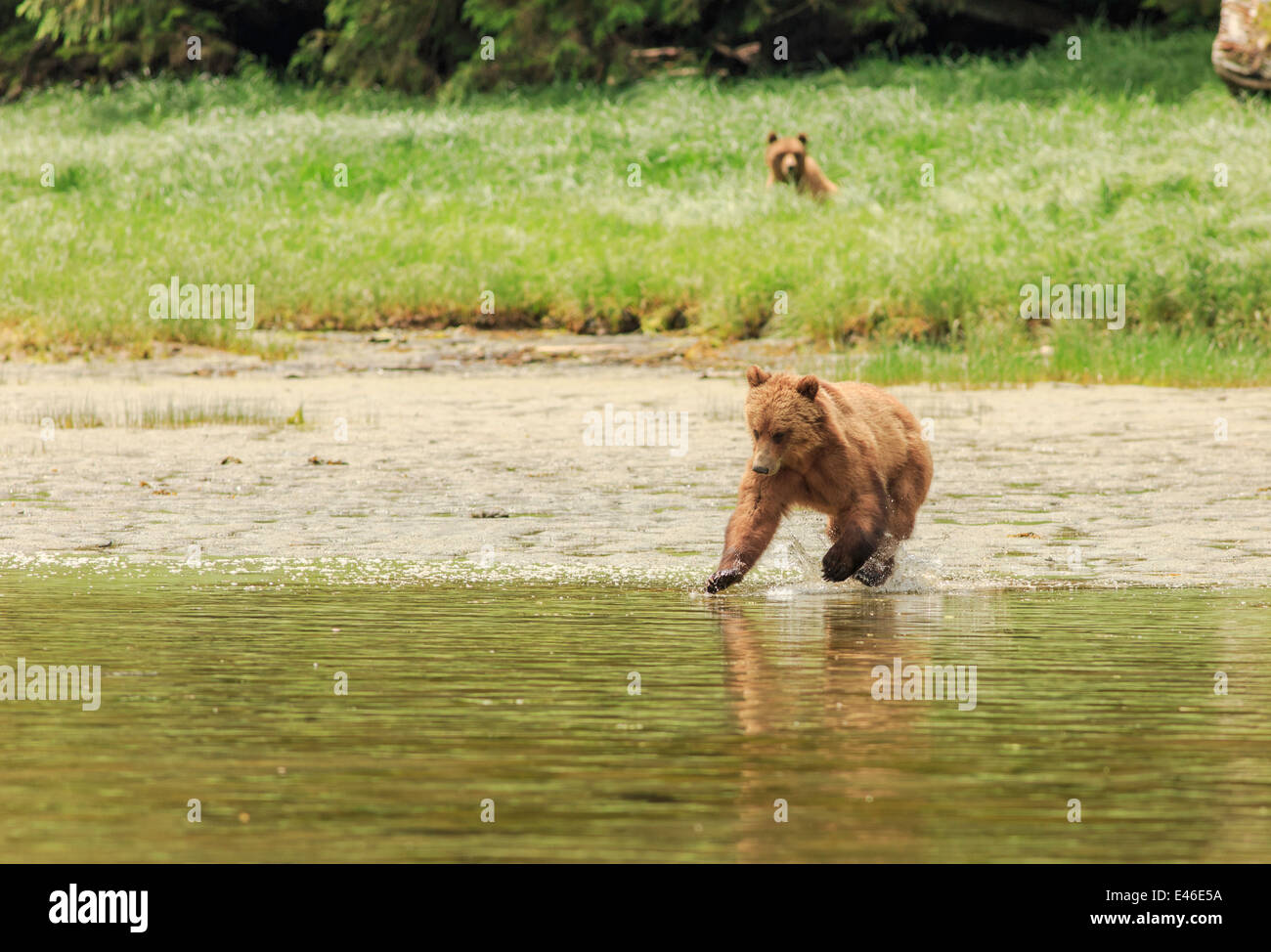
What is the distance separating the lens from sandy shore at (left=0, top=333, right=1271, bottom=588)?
31.1 ft

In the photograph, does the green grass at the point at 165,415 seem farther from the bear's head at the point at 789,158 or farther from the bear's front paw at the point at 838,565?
the bear's head at the point at 789,158

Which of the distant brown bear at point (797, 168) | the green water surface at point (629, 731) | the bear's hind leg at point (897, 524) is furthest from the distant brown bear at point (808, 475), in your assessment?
the distant brown bear at point (797, 168)

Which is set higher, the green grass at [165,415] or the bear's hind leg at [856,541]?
the green grass at [165,415]

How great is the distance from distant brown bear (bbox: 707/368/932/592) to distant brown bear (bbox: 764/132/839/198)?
15954mm

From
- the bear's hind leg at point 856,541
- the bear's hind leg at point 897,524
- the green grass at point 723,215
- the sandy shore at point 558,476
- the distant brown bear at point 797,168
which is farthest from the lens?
the distant brown bear at point 797,168

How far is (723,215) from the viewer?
2352 centimetres

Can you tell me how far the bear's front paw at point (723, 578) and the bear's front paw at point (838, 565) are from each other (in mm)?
406

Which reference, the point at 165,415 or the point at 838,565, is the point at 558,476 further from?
Result: the point at 838,565

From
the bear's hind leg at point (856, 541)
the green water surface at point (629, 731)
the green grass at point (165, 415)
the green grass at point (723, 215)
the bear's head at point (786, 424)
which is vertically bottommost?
the green water surface at point (629, 731)

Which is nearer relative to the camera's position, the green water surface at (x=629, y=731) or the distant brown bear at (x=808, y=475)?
the green water surface at (x=629, y=731)

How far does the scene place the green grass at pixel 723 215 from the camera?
18188 millimetres

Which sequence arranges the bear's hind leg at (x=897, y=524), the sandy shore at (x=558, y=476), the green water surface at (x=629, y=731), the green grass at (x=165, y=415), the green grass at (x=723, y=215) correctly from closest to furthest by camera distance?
the green water surface at (x=629, y=731) → the bear's hind leg at (x=897, y=524) → the sandy shore at (x=558, y=476) → the green grass at (x=165, y=415) → the green grass at (x=723, y=215)

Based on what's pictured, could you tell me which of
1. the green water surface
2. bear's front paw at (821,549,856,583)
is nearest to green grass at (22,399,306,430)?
the green water surface

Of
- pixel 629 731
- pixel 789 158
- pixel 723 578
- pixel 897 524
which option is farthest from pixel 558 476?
pixel 789 158
